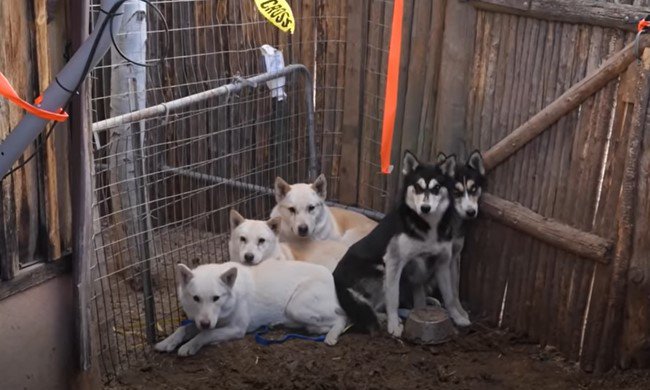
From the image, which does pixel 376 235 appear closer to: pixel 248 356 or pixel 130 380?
pixel 248 356

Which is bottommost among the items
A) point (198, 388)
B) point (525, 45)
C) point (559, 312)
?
point (198, 388)

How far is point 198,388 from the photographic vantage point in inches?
211

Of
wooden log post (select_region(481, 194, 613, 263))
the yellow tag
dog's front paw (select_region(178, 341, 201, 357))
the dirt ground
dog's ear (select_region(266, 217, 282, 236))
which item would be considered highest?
the yellow tag

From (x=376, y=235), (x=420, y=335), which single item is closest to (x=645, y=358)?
(x=420, y=335)

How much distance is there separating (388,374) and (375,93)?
96.9 inches

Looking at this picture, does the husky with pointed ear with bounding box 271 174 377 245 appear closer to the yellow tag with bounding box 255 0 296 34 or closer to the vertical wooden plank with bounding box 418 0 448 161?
the vertical wooden plank with bounding box 418 0 448 161

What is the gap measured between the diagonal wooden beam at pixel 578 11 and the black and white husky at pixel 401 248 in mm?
1072

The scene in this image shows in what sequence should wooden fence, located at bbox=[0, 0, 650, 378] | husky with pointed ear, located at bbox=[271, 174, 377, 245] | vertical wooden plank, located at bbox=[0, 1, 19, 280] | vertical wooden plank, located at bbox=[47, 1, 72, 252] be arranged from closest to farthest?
vertical wooden plank, located at bbox=[0, 1, 19, 280]
vertical wooden plank, located at bbox=[47, 1, 72, 252]
wooden fence, located at bbox=[0, 0, 650, 378]
husky with pointed ear, located at bbox=[271, 174, 377, 245]

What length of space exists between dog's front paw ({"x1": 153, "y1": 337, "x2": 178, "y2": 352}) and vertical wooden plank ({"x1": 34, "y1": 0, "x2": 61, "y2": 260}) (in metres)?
1.61

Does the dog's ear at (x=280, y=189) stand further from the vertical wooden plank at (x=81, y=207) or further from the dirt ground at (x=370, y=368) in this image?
the vertical wooden plank at (x=81, y=207)

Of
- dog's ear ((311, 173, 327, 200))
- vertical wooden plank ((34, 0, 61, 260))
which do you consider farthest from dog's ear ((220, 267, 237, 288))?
vertical wooden plank ((34, 0, 61, 260))

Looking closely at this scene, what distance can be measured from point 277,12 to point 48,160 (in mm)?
1407

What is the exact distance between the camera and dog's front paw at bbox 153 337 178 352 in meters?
5.74

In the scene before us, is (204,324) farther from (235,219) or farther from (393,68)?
(393,68)
